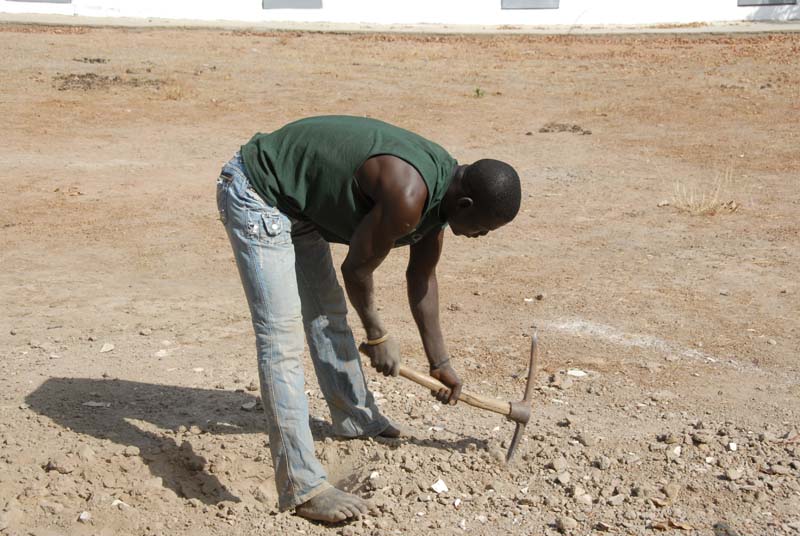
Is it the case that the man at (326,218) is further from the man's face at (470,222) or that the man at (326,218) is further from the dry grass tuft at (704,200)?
the dry grass tuft at (704,200)

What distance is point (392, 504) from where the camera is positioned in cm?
377

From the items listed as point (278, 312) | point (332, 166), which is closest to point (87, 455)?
point (278, 312)

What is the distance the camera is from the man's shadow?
4023 millimetres

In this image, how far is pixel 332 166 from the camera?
10.9ft

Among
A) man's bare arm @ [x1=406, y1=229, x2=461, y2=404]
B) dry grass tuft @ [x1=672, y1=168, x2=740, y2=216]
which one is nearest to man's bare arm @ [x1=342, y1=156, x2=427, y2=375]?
man's bare arm @ [x1=406, y1=229, x2=461, y2=404]

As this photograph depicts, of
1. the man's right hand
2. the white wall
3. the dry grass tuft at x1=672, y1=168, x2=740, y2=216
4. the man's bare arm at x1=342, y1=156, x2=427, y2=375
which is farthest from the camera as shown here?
the white wall

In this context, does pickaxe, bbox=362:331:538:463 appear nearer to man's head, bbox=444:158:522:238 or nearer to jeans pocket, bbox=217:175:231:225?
man's head, bbox=444:158:522:238

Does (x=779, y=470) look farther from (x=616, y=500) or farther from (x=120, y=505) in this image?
(x=120, y=505)

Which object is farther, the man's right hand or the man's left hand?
Result: the man's left hand

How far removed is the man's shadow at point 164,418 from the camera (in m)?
4.02

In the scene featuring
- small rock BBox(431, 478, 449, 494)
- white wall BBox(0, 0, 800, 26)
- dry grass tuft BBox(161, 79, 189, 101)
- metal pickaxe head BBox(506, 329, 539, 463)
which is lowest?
white wall BBox(0, 0, 800, 26)

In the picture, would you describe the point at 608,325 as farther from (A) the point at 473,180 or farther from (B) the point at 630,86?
(B) the point at 630,86

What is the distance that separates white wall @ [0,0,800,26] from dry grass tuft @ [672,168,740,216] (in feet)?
52.2

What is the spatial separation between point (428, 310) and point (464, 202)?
0.66 metres
